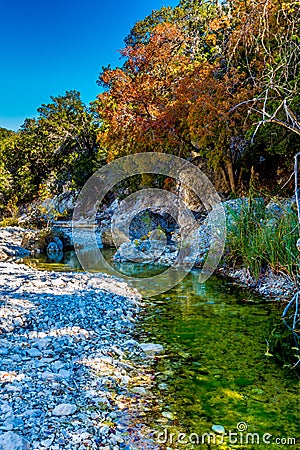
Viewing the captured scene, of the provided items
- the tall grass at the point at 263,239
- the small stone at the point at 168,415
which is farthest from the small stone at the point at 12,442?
the tall grass at the point at 263,239

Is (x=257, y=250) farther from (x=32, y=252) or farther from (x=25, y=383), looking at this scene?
(x=32, y=252)

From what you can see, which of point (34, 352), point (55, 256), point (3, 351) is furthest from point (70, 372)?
point (55, 256)

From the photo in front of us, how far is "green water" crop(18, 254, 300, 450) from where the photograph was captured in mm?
2025

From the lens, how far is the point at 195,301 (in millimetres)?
4758

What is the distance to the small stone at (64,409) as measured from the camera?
200 centimetres

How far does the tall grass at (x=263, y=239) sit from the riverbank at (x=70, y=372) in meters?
2.05

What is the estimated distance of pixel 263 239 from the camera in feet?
17.2

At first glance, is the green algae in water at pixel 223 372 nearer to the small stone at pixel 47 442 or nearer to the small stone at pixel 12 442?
the small stone at pixel 47 442

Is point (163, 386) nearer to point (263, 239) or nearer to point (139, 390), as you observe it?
point (139, 390)

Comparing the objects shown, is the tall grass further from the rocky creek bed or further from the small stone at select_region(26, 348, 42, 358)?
the small stone at select_region(26, 348, 42, 358)

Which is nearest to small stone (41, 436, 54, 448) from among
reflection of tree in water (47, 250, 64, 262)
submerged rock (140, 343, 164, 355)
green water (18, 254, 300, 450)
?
green water (18, 254, 300, 450)

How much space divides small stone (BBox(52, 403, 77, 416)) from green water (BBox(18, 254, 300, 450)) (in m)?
0.44

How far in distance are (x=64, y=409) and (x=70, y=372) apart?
502 mm

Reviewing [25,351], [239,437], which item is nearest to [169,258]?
[25,351]
